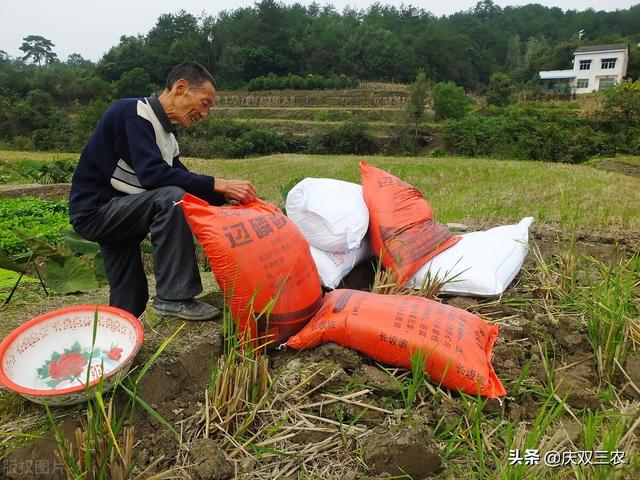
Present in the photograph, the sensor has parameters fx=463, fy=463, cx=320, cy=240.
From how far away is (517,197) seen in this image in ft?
18.2

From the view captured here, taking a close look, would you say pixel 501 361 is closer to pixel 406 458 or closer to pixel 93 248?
pixel 406 458

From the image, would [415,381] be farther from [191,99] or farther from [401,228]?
[191,99]

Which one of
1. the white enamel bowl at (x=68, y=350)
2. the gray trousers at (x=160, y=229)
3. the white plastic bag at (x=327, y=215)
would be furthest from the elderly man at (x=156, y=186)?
the white plastic bag at (x=327, y=215)

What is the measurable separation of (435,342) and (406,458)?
49 centimetres

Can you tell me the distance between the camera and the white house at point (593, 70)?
35.6 m

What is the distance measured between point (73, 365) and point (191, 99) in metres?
1.07

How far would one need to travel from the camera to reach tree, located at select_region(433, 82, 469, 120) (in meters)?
30.8

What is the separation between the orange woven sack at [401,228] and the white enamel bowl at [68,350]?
131cm

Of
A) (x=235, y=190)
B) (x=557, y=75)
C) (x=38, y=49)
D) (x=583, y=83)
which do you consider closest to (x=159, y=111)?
(x=235, y=190)

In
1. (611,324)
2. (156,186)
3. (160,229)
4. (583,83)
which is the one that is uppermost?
(583,83)

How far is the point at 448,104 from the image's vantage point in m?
30.9

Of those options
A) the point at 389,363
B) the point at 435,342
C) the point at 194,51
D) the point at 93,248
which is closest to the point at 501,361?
the point at 435,342

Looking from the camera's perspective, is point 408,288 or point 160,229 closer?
point 160,229

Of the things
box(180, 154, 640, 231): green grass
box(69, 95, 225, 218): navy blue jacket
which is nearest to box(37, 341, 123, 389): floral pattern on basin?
box(69, 95, 225, 218): navy blue jacket
